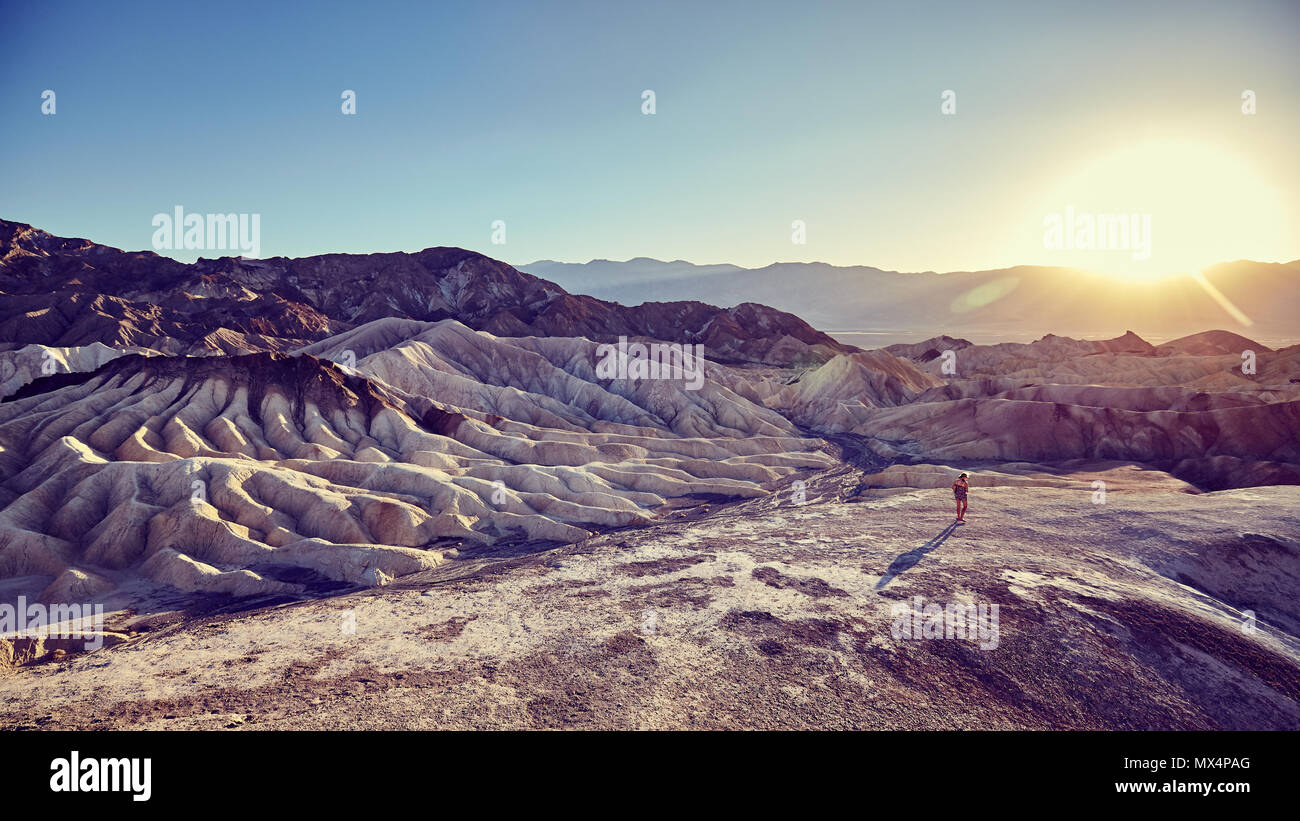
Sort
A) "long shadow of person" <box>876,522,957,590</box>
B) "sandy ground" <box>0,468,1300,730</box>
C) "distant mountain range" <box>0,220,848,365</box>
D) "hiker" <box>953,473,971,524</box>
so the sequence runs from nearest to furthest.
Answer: "sandy ground" <box>0,468,1300,730</box>
"long shadow of person" <box>876,522,957,590</box>
"hiker" <box>953,473,971,524</box>
"distant mountain range" <box>0,220,848,365</box>

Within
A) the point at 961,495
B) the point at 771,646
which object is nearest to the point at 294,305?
the point at 961,495

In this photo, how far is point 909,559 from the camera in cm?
2345

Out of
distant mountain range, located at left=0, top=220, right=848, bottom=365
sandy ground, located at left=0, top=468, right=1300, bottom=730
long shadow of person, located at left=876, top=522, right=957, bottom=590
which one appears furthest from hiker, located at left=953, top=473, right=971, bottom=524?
distant mountain range, located at left=0, top=220, right=848, bottom=365

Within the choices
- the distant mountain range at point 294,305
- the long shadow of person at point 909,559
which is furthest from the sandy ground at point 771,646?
the distant mountain range at point 294,305

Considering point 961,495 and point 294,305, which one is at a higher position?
point 294,305

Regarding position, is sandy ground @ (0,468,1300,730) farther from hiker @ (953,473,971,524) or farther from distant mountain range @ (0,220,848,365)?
distant mountain range @ (0,220,848,365)

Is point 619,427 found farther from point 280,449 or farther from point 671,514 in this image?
point 280,449

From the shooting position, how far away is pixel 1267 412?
144ft

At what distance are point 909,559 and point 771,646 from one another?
377 inches

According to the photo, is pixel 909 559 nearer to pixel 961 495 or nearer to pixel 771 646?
pixel 961 495

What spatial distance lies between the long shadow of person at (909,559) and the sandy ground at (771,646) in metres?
0.13

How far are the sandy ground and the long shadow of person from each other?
13 centimetres

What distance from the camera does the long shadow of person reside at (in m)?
21.6

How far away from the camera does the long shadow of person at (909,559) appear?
21.6 meters
